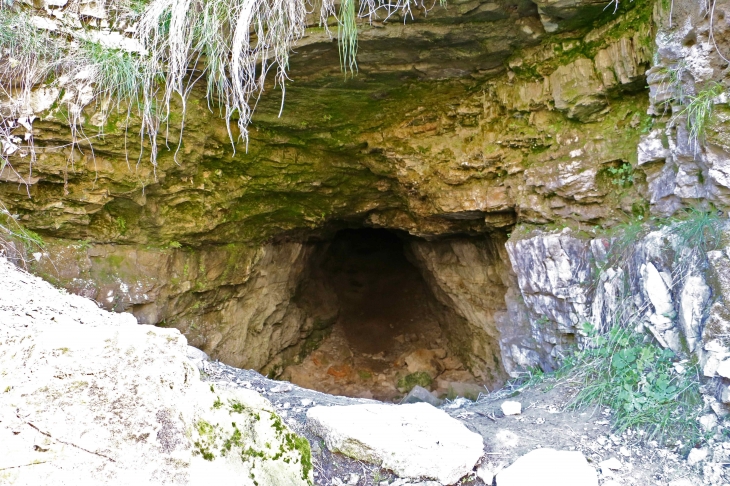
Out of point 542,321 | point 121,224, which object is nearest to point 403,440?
point 542,321

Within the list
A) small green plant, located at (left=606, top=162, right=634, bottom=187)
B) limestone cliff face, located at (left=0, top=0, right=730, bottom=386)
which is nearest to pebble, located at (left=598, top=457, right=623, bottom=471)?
limestone cliff face, located at (left=0, top=0, right=730, bottom=386)

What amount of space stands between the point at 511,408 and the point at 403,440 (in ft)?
2.63

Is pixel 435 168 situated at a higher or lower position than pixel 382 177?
higher

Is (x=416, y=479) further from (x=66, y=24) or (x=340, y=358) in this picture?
(x=340, y=358)

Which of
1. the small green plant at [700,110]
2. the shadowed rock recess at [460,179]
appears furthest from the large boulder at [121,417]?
the small green plant at [700,110]

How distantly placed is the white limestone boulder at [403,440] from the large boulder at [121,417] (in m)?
0.34

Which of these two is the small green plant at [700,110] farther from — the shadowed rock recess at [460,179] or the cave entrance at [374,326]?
the cave entrance at [374,326]

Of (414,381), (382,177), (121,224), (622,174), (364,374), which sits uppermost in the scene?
(622,174)

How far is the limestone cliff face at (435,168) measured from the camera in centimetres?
271

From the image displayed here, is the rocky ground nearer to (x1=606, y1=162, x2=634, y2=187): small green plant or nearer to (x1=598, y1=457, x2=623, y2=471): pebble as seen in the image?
(x1=598, y1=457, x2=623, y2=471): pebble

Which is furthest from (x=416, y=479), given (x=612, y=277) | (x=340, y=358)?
(x=340, y=358)

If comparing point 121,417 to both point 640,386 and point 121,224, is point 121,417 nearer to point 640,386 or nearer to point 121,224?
Answer: point 640,386

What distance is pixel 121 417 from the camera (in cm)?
123

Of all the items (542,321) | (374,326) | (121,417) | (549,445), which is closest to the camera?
(121,417)
